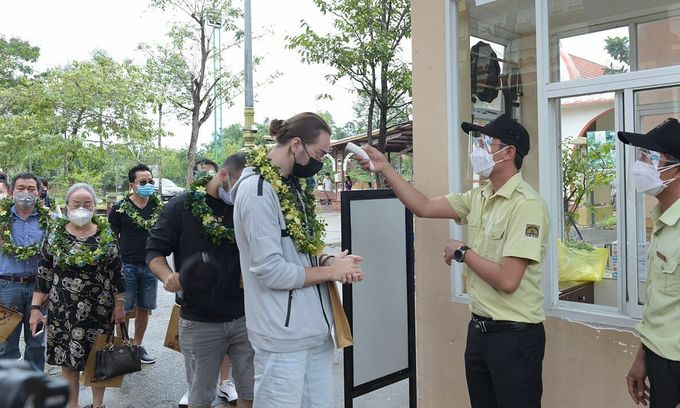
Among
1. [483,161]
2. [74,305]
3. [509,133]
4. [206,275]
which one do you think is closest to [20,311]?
[74,305]

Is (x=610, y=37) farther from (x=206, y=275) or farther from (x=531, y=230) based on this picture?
(x=206, y=275)

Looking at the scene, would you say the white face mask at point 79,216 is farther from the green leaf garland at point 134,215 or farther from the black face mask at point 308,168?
the black face mask at point 308,168

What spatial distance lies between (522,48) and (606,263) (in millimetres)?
1739

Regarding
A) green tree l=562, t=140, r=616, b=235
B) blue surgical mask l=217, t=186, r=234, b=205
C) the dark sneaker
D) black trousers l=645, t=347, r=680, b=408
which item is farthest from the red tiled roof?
the dark sneaker

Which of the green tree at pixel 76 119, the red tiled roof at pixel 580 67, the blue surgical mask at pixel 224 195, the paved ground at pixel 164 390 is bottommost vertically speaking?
the paved ground at pixel 164 390

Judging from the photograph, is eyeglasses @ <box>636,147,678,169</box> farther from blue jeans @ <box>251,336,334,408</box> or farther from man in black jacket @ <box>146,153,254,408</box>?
man in black jacket @ <box>146,153,254,408</box>

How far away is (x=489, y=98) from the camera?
4.10 m

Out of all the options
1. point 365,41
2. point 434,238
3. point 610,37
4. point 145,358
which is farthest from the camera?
point 365,41

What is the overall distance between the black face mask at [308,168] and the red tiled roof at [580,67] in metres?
1.73

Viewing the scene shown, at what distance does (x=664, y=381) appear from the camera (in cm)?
205

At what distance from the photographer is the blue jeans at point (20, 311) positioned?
4254 millimetres

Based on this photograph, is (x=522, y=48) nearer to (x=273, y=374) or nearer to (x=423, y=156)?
(x=423, y=156)

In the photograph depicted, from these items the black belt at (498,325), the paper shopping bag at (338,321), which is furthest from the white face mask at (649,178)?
the paper shopping bag at (338,321)

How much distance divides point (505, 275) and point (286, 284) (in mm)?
933
